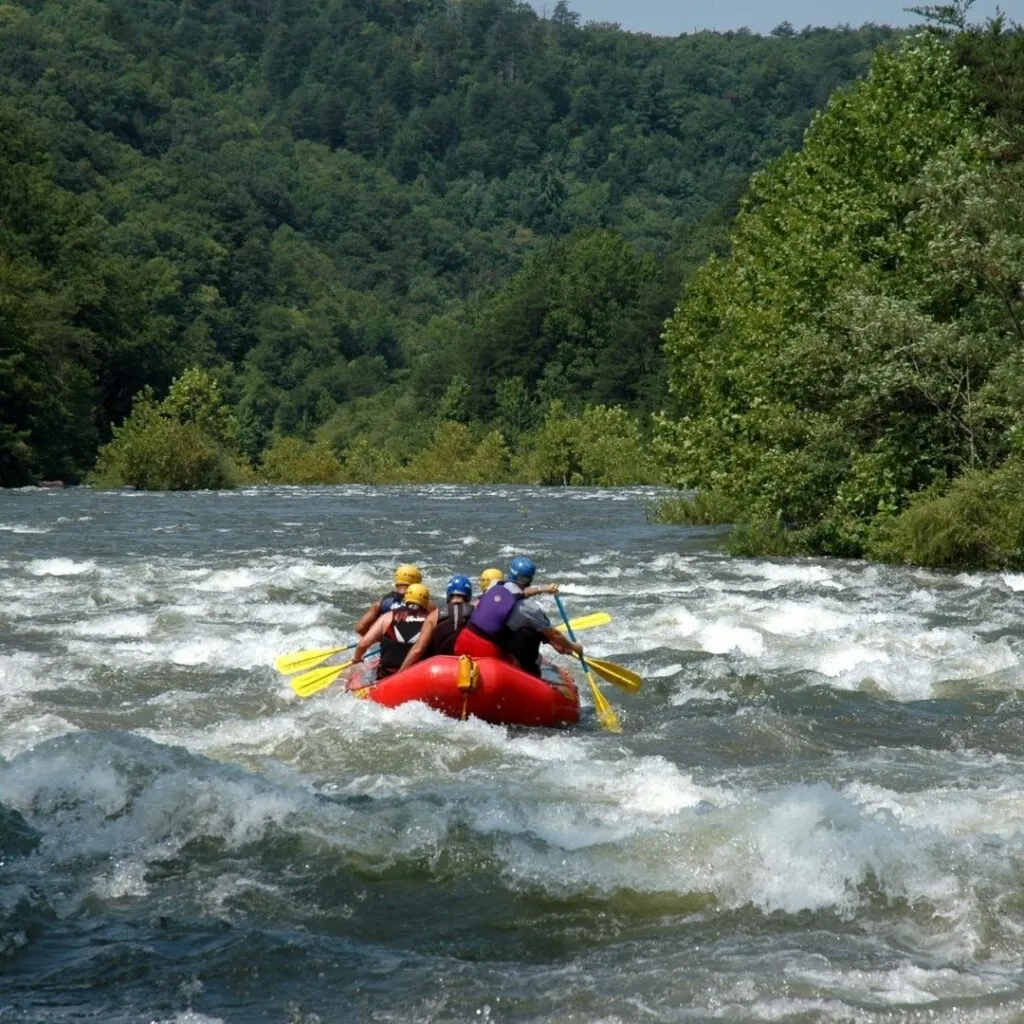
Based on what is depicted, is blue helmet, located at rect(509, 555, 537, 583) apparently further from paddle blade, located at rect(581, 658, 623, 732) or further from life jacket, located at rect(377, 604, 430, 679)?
paddle blade, located at rect(581, 658, 623, 732)

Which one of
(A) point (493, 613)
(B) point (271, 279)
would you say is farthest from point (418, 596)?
(B) point (271, 279)

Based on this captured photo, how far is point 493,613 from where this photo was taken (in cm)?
1261

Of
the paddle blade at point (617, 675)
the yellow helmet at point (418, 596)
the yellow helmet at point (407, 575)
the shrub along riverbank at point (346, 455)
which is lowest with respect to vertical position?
the shrub along riverbank at point (346, 455)

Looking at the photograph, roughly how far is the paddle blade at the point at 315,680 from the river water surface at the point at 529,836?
9 centimetres

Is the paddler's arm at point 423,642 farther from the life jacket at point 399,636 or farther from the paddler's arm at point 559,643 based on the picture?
the paddler's arm at point 559,643

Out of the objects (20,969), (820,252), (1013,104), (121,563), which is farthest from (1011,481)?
(1013,104)

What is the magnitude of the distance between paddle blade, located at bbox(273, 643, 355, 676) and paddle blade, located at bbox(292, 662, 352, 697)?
28 cm

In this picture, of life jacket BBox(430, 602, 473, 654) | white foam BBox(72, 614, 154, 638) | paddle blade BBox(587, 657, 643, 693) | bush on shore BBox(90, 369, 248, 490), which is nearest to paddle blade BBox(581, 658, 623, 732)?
paddle blade BBox(587, 657, 643, 693)

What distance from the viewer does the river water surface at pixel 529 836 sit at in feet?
22.5

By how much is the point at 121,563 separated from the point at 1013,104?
23.5 meters

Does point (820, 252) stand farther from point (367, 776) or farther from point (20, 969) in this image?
point (20, 969)

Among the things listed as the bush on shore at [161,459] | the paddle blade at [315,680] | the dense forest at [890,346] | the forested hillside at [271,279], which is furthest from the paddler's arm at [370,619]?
the forested hillside at [271,279]

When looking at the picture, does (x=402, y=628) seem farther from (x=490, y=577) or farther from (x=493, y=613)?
(x=493, y=613)

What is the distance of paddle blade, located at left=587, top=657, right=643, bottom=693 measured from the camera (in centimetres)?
1362
